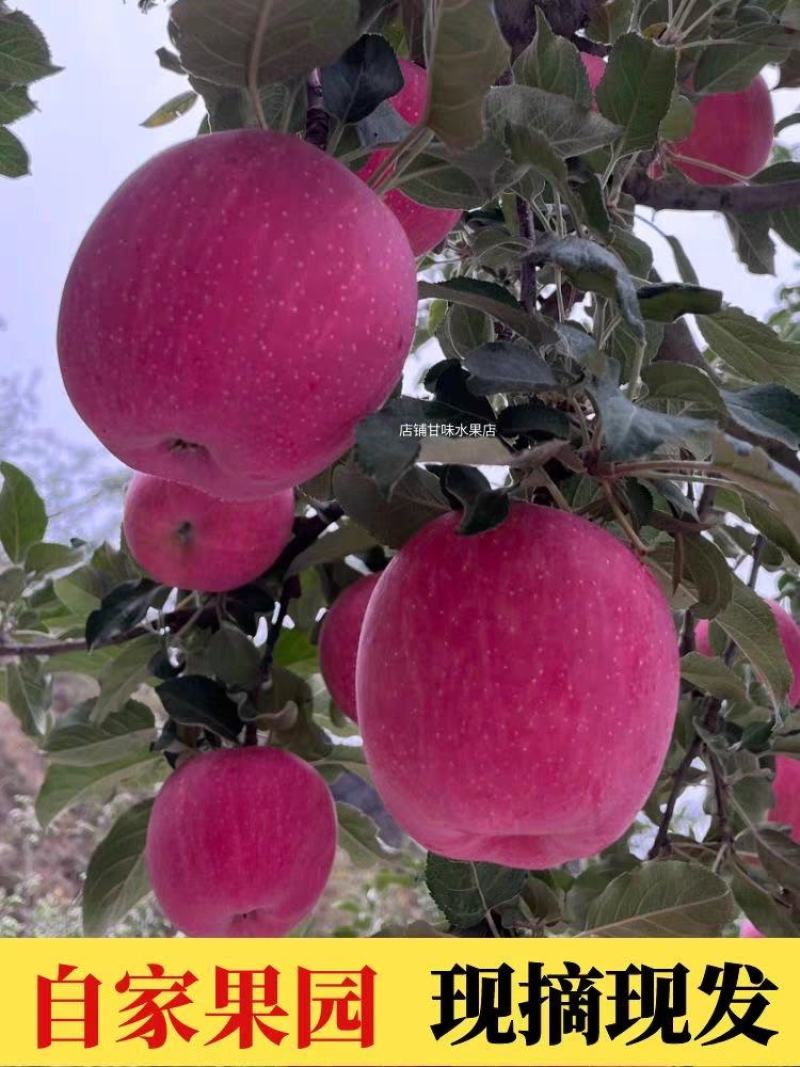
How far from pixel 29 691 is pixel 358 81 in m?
0.82

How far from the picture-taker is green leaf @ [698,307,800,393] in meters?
0.71

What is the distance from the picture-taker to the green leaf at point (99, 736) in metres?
1.08

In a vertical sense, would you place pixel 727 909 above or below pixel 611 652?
below

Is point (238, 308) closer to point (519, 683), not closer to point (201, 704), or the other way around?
point (519, 683)

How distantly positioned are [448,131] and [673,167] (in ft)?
1.68

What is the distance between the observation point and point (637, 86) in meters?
0.58

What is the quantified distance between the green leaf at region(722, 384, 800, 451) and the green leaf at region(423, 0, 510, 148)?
6.7 inches

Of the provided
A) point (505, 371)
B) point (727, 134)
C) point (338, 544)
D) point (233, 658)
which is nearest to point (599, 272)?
point (505, 371)

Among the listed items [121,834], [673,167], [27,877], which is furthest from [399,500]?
[27,877]

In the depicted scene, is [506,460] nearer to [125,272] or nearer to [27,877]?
[125,272]

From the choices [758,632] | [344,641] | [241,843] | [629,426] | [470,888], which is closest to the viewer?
[629,426]

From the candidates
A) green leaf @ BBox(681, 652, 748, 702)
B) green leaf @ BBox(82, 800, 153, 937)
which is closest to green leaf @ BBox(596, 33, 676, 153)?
green leaf @ BBox(681, 652, 748, 702)

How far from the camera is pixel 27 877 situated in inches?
119

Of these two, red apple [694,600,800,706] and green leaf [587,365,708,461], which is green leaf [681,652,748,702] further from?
green leaf [587,365,708,461]
